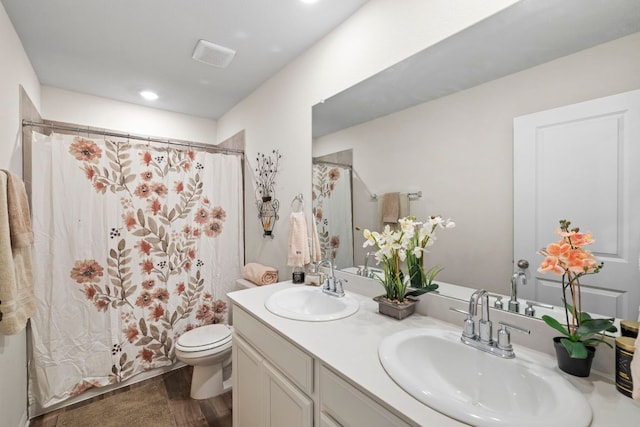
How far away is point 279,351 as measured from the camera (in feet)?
3.74

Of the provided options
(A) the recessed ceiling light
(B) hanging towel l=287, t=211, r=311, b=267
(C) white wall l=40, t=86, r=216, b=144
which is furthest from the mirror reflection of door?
(C) white wall l=40, t=86, r=216, b=144

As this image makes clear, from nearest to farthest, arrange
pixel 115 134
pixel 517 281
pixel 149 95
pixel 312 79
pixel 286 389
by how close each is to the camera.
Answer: pixel 517 281, pixel 286 389, pixel 312 79, pixel 115 134, pixel 149 95

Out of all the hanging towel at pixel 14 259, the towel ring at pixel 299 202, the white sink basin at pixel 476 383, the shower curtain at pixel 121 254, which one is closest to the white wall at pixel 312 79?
the towel ring at pixel 299 202

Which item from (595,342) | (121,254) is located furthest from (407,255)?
(121,254)

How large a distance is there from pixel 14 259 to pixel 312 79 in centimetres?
189

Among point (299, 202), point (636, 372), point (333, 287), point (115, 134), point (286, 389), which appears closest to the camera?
point (636, 372)

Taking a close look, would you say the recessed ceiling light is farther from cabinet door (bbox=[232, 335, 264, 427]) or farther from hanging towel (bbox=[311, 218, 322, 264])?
cabinet door (bbox=[232, 335, 264, 427])

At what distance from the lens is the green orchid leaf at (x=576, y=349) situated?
0.74 metres

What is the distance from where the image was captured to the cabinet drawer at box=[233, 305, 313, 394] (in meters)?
0.99

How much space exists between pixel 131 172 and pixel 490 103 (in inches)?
95.7

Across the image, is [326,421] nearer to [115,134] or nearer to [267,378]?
[267,378]

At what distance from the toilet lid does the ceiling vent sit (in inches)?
80.0

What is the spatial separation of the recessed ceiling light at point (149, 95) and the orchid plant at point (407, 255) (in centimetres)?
252

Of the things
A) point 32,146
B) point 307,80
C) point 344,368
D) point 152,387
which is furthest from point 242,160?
point 344,368
